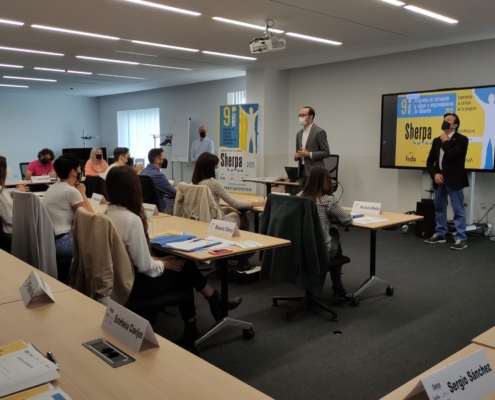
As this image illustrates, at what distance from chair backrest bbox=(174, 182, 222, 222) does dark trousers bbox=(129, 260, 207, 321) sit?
3.92 ft

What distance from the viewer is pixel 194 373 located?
3.97ft

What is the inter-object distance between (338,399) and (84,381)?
163cm

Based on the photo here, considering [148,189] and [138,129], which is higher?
[138,129]

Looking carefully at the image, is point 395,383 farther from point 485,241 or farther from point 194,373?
point 485,241

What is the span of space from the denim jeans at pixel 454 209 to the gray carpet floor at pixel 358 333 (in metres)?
0.95

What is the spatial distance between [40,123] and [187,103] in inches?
182

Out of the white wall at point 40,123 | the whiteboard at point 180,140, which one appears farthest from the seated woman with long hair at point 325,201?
the white wall at point 40,123

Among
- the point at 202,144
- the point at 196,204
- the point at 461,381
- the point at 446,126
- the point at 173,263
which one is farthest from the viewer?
the point at 202,144

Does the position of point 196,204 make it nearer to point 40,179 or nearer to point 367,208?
point 367,208

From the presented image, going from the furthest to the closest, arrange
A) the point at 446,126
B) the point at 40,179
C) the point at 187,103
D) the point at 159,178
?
the point at 187,103 < the point at 40,179 < the point at 446,126 < the point at 159,178

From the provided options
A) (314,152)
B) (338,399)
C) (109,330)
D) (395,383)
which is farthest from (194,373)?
(314,152)

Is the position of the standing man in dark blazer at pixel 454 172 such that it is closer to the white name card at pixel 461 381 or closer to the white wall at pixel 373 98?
the white wall at pixel 373 98

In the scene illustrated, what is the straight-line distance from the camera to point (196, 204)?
4137 mm

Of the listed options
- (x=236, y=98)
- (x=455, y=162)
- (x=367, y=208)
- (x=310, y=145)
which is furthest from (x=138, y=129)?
(x=367, y=208)
